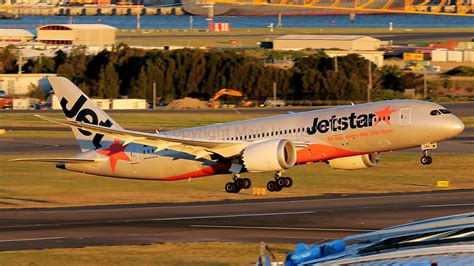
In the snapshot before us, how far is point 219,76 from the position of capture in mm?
131250

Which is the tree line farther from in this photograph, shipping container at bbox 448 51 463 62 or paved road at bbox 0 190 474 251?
paved road at bbox 0 190 474 251

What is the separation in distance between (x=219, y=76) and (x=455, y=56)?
41.7 meters

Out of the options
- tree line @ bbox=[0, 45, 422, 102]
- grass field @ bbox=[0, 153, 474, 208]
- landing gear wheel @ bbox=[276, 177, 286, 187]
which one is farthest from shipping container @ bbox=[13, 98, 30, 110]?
landing gear wheel @ bbox=[276, 177, 286, 187]

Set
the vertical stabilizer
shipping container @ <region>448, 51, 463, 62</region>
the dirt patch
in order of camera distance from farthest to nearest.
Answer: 1. shipping container @ <region>448, 51, 463, 62</region>
2. the dirt patch
3. the vertical stabilizer

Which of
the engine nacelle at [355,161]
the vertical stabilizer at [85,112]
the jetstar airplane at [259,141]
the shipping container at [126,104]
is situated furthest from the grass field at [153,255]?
the shipping container at [126,104]

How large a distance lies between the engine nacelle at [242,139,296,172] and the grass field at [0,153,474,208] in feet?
10.7

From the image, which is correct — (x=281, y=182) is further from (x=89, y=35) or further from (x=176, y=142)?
(x=89, y=35)

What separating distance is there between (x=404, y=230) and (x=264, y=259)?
149 centimetres

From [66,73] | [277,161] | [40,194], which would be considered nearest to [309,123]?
[277,161]

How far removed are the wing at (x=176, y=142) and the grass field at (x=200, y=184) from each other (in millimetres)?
2722

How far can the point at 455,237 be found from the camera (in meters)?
10.2

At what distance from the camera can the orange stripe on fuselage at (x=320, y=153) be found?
4778cm

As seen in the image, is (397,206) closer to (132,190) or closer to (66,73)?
(132,190)

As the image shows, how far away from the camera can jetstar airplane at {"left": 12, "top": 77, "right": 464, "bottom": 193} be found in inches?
1848
